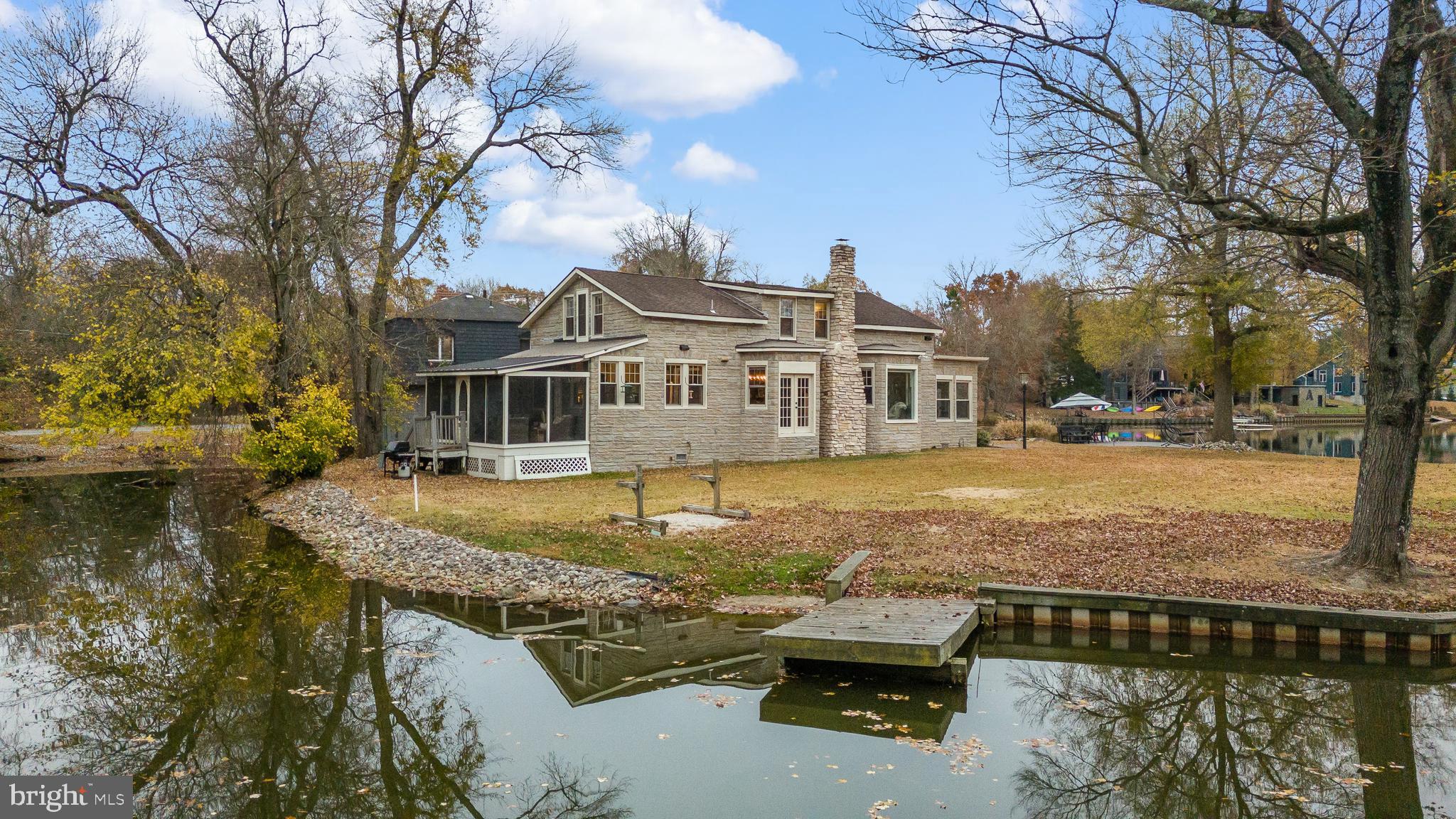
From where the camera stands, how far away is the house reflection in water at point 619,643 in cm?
856

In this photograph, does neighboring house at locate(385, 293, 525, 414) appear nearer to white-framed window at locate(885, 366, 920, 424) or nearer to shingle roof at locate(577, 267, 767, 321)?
shingle roof at locate(577, 267, 767, 321)

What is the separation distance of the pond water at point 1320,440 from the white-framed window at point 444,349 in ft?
93.0

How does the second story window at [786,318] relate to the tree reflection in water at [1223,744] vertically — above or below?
above

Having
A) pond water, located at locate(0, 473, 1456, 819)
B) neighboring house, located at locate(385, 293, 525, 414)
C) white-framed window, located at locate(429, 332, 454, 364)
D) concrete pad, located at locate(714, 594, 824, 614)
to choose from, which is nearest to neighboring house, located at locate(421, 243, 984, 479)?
neighboring house, located at locate(385, 293, 525, 414)

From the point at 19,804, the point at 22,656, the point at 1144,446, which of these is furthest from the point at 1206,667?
the point at 1144,446

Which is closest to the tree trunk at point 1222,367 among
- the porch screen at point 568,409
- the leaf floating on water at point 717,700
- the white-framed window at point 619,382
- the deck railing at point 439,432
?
the white-framed window at point 619,382

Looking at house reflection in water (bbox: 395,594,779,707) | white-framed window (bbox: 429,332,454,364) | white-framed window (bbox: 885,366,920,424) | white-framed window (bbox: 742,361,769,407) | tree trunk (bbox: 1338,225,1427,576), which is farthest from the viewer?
white-framed window (bbox: 429,332,454,364)

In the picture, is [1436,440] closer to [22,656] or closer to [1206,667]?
[1206,667]

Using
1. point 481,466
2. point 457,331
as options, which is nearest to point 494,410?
point 481,466

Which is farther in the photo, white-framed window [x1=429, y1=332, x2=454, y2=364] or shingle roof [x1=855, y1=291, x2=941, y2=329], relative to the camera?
white-framed window [x1=429, y1=332, x2=454, y2=364]

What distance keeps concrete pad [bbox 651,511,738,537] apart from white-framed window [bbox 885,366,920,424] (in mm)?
14626

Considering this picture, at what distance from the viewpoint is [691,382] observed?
84.5ft

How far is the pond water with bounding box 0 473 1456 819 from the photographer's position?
6.18 m

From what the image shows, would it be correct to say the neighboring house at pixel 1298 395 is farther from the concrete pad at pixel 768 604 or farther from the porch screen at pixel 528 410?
the concrete pad at pixel 768 604
